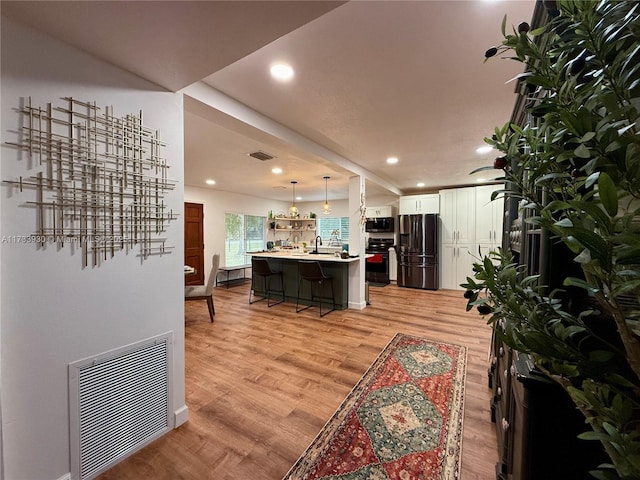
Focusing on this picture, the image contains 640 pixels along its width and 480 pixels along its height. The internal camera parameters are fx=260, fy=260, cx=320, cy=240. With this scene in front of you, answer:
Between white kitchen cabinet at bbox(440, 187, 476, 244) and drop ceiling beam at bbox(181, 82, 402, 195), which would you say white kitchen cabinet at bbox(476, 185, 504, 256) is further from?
drop ceiling beam at bbox(181, 82, 402, 195)

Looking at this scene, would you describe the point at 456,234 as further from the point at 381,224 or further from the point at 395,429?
the point at 395,429

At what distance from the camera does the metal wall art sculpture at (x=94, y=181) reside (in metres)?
1.26

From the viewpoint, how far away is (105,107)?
147cm

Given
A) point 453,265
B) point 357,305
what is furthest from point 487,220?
point 357,305

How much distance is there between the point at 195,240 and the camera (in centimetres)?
655

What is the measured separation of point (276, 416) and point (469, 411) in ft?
4.84

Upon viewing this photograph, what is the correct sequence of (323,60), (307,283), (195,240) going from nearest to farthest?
1. (323,60)
2. (307,283)
3. (195,240)

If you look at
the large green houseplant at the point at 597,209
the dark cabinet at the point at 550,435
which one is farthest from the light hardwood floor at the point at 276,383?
the large green houseplant at the point at 597,209

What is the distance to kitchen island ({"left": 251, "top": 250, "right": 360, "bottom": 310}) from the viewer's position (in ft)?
15.1

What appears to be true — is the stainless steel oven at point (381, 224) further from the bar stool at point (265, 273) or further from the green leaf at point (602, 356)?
the green leaf at point (602, 356)

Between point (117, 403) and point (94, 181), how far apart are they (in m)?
1.28

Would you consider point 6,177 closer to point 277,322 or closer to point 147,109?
point 147,109

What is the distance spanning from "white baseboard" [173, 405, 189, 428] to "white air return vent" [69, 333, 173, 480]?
3 cm

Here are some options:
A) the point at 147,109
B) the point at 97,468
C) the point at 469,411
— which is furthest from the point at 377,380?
the point at 147,109
